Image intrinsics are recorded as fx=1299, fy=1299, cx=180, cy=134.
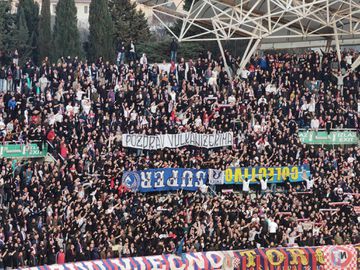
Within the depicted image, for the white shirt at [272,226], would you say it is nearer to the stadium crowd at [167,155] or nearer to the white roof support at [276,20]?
the stadium crowd at [167,155]

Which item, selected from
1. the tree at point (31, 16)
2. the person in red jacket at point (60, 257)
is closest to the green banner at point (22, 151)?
→ the person in red jacket at point (60, 257)

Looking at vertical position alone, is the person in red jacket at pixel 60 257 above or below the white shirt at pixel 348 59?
below

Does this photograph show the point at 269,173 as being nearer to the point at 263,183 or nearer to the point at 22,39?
the point at 263,183

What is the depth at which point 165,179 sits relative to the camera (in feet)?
153

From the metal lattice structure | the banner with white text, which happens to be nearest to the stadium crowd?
the banner with white text

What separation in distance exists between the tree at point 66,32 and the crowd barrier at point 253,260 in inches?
1267

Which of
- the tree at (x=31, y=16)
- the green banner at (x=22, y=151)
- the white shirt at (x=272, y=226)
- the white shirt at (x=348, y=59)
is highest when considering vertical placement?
the tree at (x=31, y=16)

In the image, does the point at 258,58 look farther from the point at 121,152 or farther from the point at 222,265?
the point at 222,265

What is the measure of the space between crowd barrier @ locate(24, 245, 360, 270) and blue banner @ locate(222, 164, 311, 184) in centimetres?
731

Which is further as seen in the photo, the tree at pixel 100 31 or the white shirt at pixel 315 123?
the tree at pixel 100 31

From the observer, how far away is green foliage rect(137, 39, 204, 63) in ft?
228

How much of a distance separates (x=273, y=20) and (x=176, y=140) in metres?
14.0

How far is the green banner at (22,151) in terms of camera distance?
4575cm

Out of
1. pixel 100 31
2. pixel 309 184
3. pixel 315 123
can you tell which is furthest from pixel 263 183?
pixel 100 31
